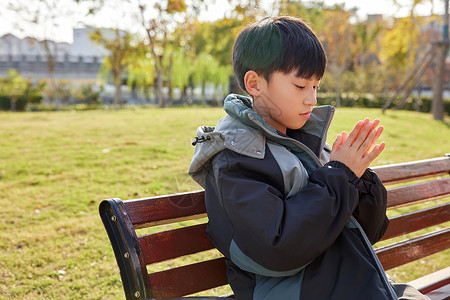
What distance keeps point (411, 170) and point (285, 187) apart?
4.71ft

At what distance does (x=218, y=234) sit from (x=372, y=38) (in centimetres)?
3027

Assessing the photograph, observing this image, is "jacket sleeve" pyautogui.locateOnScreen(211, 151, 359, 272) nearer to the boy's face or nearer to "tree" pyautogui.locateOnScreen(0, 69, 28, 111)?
the boy's face

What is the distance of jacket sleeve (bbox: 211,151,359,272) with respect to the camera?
131 cm

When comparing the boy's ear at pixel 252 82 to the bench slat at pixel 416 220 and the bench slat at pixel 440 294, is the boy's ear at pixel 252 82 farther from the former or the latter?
the bench slat at pixel 440 294

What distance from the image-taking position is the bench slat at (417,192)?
2.41m

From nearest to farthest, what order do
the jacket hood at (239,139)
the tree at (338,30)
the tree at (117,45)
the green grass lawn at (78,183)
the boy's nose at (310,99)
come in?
the jacket hood at (239,139)
the boy's nose at (310,99)
the green grass lawn at (78,183)
the tree at (117,45)
the tree at (338,30)

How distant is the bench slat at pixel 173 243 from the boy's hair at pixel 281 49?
2.10 feet

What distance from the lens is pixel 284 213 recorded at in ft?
4.43

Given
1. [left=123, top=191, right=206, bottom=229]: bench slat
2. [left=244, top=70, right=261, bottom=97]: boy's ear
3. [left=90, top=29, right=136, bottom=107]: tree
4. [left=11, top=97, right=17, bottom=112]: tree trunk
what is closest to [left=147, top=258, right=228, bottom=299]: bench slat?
[left=123, top=191, right=206, bottom=229]: bench slat

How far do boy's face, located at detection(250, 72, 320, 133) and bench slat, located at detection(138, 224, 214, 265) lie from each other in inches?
20.7

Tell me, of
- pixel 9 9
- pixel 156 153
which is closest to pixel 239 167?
pixel 156 153

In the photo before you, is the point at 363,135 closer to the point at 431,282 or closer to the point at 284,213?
the point at 284,213

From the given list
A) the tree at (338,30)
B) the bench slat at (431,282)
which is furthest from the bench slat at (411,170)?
the tree at (338,30)

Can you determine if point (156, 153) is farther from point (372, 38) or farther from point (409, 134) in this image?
point (372, 38)
